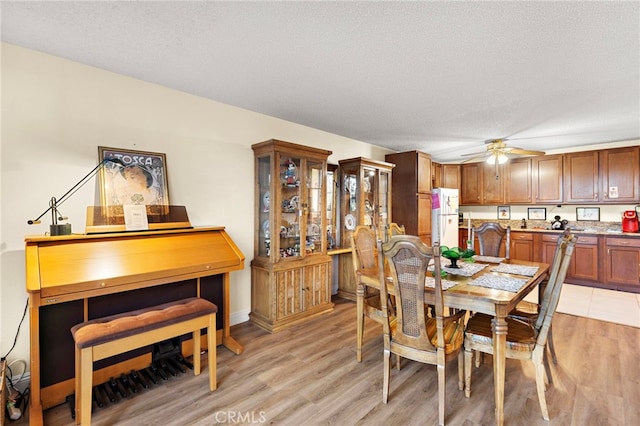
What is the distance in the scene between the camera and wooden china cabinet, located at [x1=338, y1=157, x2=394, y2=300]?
4395 millimetres

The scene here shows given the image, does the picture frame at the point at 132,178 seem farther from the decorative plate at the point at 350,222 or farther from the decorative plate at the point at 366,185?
the decorative plate at the point at 366,185

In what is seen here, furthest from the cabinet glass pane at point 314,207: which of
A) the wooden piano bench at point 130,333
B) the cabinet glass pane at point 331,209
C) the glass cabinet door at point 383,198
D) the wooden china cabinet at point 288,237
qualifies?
the wooden piano bench at point 130,333

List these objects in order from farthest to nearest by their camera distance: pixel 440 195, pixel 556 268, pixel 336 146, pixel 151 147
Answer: pixel 440 195 → pixel 336 146 → pixel 151 147 → pixel 556 268

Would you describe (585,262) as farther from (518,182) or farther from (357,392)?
(357,392)

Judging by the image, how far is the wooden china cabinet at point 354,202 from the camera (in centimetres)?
439

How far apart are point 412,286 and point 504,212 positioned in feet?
18.0

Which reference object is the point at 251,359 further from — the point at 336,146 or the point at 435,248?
the point at 336,146

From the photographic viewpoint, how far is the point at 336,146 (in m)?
4.61

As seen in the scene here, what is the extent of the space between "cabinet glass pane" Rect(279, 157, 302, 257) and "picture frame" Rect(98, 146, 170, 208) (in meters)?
1.23

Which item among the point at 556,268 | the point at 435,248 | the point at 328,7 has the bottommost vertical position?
the point at 556,268

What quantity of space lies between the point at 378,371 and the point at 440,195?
3.81 meters

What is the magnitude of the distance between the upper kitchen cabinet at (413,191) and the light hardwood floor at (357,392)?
2.49m

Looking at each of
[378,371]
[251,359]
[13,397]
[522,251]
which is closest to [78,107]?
[13,397]

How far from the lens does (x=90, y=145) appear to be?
2.47m
